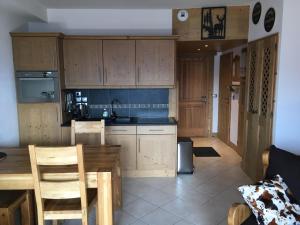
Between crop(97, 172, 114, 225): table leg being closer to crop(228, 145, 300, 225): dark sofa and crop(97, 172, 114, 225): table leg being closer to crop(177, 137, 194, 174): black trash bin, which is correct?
crop(228, 145, 300, 225): dark sofa

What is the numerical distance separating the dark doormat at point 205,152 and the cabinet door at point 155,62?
185 cm

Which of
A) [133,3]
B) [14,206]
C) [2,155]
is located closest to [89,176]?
[14,206]

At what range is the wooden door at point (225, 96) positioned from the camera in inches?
219

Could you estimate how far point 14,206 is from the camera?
7.17 ft

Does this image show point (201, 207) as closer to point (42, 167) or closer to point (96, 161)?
point (96, 161)

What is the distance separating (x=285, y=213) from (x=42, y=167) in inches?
75.6

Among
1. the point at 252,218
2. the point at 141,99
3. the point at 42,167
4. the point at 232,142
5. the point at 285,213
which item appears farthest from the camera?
the point at 232,142

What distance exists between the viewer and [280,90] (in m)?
2.97

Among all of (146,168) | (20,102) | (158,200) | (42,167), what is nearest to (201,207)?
(158,200)

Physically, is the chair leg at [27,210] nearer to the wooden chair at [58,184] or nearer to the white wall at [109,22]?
the wooden chair at [58,184]

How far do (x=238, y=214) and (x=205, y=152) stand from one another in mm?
3444

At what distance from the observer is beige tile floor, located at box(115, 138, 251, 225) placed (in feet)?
9.13

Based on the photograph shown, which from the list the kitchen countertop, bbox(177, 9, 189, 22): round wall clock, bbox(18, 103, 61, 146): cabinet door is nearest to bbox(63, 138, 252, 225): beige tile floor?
the kitchen countertop

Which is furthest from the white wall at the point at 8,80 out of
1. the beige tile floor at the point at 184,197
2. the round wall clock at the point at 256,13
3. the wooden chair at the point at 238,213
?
the round wall clock at the point at 256,13
